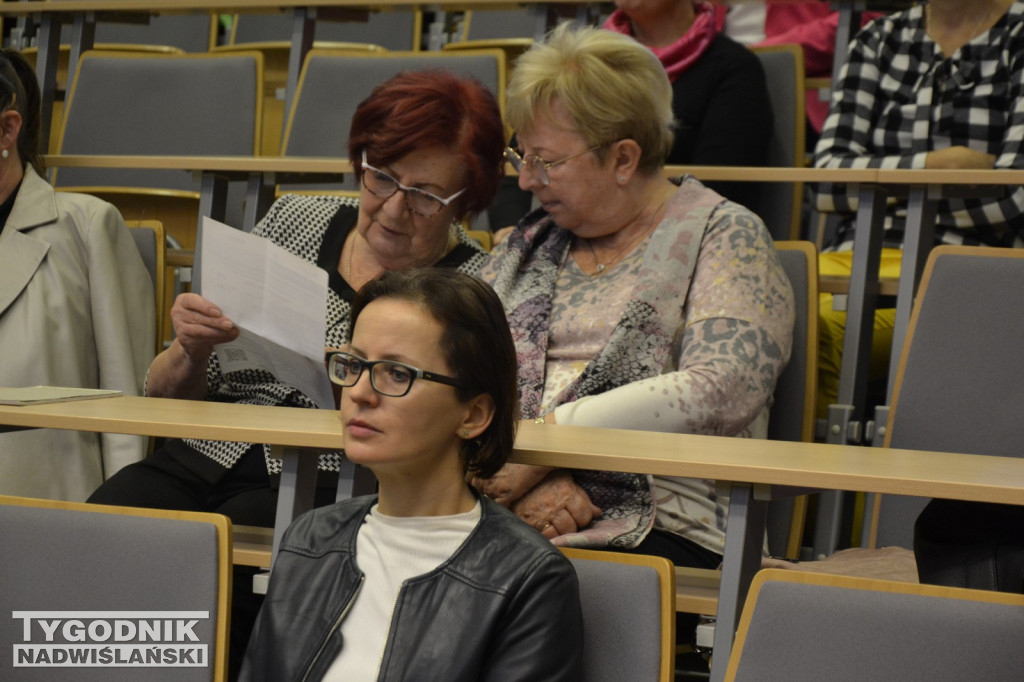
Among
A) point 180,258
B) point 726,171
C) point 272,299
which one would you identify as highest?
point 726,171

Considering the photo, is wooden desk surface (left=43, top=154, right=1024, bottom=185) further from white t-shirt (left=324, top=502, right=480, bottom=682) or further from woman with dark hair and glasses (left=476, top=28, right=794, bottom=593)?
white t-shirt (left=324, top=502, right=480, bottom=682)

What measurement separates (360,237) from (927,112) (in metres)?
1.22

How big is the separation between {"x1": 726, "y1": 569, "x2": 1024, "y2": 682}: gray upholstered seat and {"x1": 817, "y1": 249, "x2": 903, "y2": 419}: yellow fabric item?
3.38ft

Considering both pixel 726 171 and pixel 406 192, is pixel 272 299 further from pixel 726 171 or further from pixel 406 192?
pixel 726 171

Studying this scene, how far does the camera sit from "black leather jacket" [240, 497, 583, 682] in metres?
1.07

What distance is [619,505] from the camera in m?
1.50

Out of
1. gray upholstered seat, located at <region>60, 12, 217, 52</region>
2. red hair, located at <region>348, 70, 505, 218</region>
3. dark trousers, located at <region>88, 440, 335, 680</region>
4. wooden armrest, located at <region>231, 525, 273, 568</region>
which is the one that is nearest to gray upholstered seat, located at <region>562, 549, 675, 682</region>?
wooden armrest, located at <region>231, 525, 273, 568</region>

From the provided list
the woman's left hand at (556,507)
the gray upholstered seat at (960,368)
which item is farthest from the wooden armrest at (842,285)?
the woman's left hand at (556,507)

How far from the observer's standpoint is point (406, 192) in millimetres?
1839

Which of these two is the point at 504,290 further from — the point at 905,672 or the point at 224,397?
the point at 905,672

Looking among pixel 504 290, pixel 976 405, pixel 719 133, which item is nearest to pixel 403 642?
pixel 504 290

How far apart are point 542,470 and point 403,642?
404 mm

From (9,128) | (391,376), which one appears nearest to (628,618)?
(391,376)

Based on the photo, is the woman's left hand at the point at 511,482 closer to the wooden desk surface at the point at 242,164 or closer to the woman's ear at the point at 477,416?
the woman's ear at the point at 477,416
